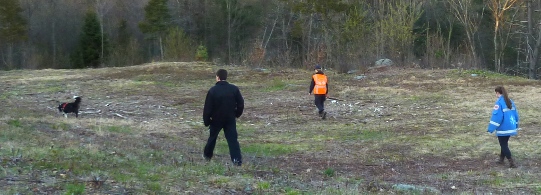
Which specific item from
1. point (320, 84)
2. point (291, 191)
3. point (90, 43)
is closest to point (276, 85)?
point (320, 84)

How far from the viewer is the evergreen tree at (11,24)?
42.1 m

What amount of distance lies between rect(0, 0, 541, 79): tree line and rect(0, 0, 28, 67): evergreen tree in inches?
2.7

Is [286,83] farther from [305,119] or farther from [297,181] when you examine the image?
[297,181]

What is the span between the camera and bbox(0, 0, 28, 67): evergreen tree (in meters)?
42.1

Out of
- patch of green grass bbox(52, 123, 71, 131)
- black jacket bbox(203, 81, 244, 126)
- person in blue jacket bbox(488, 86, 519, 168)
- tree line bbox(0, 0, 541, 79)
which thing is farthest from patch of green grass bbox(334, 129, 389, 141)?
tree line bbox(0, 0, 541, 79)

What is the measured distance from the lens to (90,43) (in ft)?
154

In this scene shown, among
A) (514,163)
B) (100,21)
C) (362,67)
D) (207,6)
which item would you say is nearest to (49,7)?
(100,21)

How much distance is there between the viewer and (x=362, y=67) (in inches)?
1183

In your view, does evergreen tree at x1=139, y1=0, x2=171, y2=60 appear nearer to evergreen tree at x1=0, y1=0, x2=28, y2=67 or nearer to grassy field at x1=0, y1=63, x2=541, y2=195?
evergreen tree at x1=0, y1=0, x2=28, y2=67

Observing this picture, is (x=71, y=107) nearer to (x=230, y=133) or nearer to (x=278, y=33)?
(x=230, y=133)

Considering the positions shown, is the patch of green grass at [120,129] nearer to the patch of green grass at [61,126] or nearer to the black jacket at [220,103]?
the patch of green grass at [61,126]

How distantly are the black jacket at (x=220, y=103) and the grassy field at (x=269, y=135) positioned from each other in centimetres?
75

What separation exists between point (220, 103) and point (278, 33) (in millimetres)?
42868

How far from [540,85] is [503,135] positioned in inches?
511
